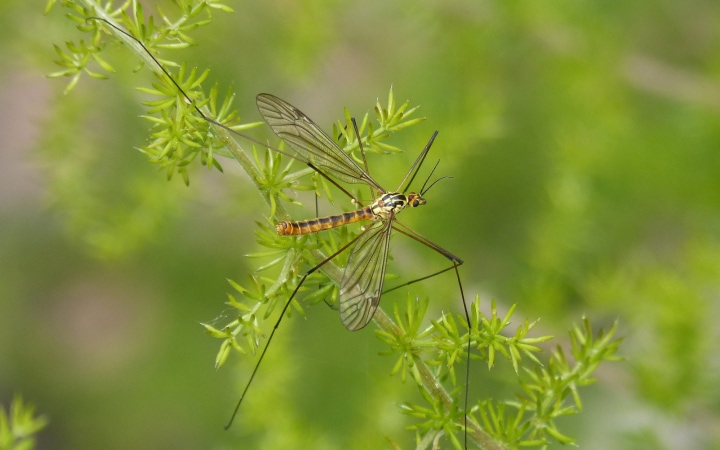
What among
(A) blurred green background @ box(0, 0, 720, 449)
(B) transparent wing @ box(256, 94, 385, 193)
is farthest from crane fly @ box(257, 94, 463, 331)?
(A) blurred green background @ box(0, 0, 720, 449)

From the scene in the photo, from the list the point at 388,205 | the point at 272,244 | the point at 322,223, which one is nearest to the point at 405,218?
the point at 388,205

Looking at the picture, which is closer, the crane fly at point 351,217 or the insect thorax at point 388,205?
the crane fly at point 351,217

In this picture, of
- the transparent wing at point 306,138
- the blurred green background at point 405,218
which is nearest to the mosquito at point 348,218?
the transparent wing at point 306,138

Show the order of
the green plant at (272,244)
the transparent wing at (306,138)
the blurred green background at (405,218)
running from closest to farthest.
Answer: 1. the green plant at (272,244)
2. the transparent wing at (306,138)
3. the blurred green background at (405,218)

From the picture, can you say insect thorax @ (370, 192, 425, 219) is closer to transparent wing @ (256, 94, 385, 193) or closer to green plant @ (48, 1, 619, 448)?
transparent wing @ (256, 94, 385, 193)

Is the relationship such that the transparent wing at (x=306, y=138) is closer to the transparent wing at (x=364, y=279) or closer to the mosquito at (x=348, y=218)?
the mosquito at (x=348, y=218)

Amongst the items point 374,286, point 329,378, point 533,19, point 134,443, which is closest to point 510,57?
point 533,19

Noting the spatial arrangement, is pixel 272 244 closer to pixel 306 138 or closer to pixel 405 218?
pixel 306 138

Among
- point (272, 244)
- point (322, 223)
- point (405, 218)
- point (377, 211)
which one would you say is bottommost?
point (272, 244)
